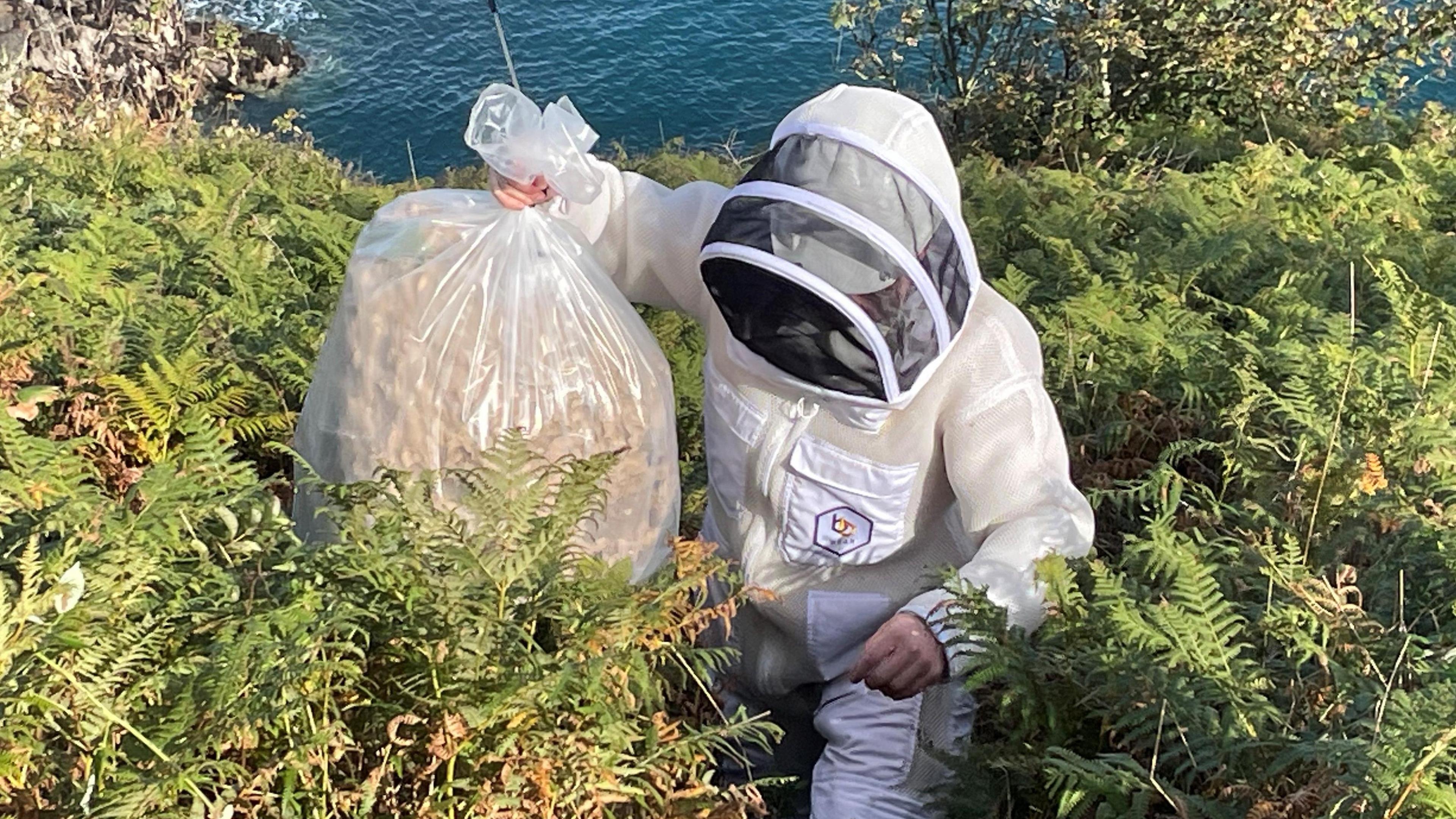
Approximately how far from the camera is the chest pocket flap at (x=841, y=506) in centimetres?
319

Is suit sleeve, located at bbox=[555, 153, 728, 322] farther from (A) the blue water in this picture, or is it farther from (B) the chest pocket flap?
(A) the blue water

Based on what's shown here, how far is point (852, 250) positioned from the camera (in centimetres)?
280

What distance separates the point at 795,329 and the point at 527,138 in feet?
2.72

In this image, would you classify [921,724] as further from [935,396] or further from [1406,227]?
[1406,227]

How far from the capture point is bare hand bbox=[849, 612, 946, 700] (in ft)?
9.85

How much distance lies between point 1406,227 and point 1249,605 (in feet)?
14.4

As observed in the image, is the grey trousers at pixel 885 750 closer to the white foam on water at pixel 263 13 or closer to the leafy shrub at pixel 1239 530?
the leafy shrub at pixel 1239 530

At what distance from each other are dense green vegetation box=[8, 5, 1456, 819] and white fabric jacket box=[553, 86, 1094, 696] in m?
0.23

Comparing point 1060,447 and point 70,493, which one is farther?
point 1060,447

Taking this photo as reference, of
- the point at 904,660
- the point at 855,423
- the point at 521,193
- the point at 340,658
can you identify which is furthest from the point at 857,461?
the point at 340,658

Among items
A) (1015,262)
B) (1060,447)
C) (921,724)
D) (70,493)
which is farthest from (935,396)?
(1015,262)

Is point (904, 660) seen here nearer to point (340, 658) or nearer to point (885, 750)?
point (885, 750)

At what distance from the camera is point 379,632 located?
94.5 inches

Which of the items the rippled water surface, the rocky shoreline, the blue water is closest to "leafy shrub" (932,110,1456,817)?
the rippled water surface
